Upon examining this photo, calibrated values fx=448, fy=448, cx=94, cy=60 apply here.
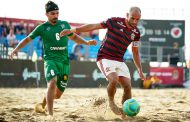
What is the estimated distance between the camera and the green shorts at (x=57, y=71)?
25.1 ft

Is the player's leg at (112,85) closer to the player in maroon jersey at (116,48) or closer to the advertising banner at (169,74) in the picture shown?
the player in maroon jersey at (116,48)

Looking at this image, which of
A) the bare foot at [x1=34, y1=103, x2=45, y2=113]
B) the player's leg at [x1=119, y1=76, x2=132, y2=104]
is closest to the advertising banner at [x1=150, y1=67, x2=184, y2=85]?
the bare foot at [x1=34, y1=103, x2=45, y2=113]

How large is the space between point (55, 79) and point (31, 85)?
14135 mm

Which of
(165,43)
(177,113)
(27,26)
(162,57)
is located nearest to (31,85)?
(27,26)

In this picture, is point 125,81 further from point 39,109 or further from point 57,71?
point 39,109

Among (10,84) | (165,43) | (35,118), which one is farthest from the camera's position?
(165,43)

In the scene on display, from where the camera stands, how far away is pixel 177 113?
8930 millimetres

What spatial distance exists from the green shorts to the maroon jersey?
799 millimetres

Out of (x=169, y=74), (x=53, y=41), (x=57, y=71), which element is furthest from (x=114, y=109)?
(x=169, y=74)

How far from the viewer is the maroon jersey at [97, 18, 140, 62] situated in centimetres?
796

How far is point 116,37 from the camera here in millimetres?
7984

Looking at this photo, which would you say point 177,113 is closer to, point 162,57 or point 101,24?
point 101,24

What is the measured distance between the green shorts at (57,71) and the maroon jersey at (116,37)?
0.80 m

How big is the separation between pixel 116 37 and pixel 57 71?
1217mm
